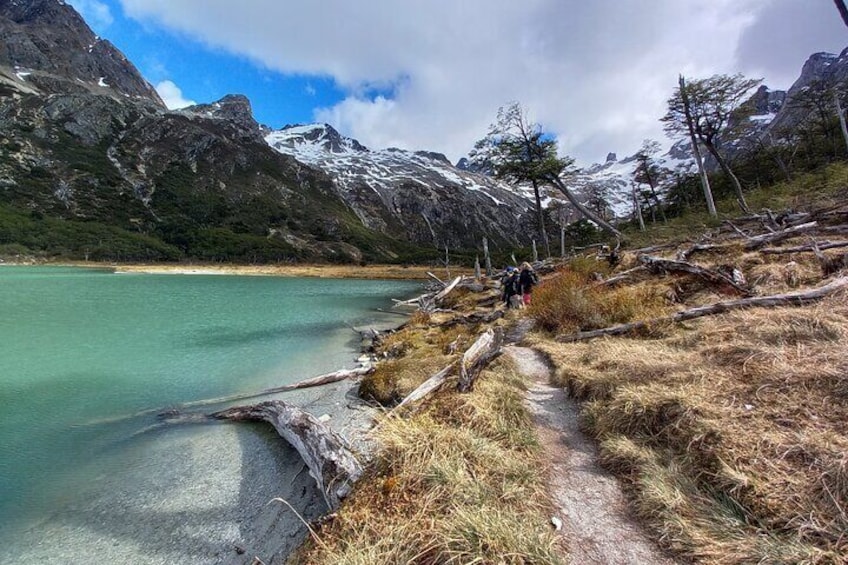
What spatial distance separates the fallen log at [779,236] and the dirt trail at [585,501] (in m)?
10.9

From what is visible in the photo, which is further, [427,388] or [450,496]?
[427,388]

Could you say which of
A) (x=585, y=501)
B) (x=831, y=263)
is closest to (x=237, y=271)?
(x=831, y=263)

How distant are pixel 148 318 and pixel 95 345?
841 cm

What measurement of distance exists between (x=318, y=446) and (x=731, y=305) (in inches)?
323

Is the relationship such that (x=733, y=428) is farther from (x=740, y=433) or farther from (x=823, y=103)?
(x=823, y=103)

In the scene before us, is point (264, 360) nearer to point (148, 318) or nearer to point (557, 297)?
point (557, 297)

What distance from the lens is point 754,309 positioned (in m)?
7.27

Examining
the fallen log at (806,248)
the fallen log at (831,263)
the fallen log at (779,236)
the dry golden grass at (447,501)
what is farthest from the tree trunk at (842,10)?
the dry golden grass at (447,501)

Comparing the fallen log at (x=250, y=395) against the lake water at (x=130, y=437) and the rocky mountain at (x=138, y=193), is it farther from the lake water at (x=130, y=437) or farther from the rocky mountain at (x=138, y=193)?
the rocky mountain at (x=138, y=193)

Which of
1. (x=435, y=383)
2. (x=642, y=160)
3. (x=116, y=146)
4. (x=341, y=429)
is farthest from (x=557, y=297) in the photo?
(x=116, y=146)

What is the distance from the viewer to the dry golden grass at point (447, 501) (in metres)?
3.08

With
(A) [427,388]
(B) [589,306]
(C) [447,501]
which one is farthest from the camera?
(B) [589,306]

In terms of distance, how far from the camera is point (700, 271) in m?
Answer: 10.9

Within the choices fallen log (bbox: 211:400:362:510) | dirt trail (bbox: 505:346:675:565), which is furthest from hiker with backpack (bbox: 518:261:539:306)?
fallen log (bbox: 211:400:362:510)
